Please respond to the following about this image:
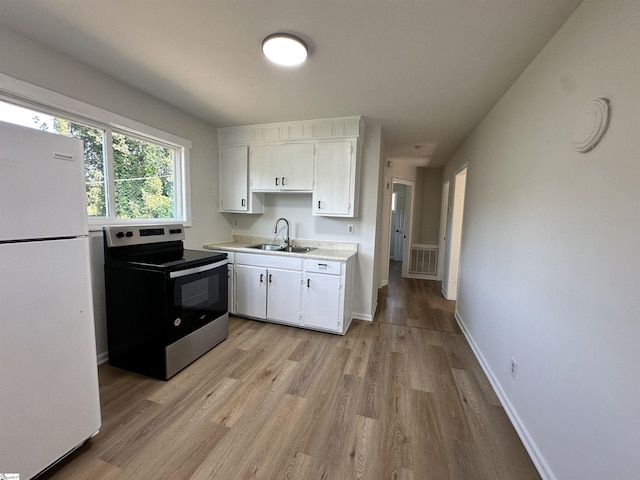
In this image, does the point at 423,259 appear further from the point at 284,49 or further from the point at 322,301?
the point at 284,49

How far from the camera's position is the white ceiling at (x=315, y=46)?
1.43 m

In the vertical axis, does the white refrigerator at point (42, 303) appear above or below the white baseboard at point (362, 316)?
above

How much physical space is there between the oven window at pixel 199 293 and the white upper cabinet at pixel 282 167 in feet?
4.61

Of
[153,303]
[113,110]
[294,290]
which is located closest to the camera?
[153,303]

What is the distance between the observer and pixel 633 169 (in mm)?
976

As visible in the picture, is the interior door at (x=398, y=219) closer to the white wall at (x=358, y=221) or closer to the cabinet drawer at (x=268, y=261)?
the white wall at (x=358, y=221)

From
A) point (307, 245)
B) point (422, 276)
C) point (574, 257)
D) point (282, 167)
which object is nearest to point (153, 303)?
point (307, 245)

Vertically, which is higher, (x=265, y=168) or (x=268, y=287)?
(x=265, y=168)

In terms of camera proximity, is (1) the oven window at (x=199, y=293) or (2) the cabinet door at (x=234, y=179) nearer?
(1) the oven window at (x=199, y=293)

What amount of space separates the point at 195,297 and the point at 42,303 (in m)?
1.11

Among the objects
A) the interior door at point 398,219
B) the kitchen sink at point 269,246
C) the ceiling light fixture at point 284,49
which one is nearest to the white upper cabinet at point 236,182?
the kitchen sink at point 269,246

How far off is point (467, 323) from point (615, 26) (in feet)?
8.82

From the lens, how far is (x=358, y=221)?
3318 millimetres

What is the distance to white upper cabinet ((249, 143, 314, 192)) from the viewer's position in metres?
3.20
